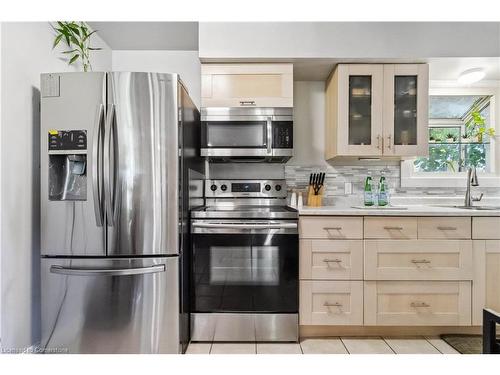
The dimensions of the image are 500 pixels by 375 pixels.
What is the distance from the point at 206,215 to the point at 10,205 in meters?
1.07

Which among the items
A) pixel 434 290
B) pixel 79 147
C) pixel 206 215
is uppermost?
pixel 79 147

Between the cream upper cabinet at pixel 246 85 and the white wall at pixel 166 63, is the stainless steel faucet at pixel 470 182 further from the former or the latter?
A: the white wall at pixel 166 63

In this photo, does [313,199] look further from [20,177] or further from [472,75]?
[20,177]

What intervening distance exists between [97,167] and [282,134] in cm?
122

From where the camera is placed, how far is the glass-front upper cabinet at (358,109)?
2516 millimetres

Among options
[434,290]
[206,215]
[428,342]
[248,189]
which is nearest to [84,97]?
[206,215]

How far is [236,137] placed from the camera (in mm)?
2488

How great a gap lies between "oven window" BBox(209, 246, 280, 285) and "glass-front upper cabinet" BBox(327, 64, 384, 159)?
3.08ft

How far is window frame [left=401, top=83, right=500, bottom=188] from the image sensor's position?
2.89m

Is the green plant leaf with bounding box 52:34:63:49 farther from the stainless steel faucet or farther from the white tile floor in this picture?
the stainless steel faucet

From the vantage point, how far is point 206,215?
7.37 ft

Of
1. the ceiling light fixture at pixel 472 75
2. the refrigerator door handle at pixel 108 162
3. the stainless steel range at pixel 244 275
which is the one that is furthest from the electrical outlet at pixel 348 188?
the refrigerator door handle at pixel 108 162

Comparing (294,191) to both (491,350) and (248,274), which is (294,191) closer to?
(248,274)

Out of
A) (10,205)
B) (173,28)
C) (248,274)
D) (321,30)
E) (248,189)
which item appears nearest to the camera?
(10,205)
